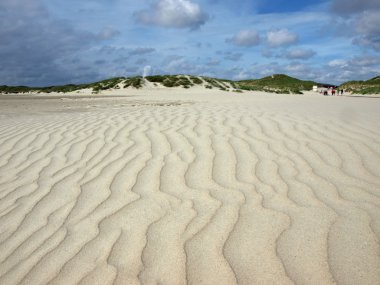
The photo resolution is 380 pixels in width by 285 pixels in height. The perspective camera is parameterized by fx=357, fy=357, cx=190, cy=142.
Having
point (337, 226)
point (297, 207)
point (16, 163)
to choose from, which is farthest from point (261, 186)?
point (16, 163)

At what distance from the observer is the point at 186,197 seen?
8.47 ft

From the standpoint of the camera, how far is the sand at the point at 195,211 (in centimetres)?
173

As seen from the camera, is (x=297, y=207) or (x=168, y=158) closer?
(x=297, y=207)

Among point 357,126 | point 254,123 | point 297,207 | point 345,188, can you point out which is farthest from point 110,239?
point 357,126

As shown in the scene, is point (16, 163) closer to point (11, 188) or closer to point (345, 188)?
point (11, 188)

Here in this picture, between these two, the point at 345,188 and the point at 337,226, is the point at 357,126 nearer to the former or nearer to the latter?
the point at 345,188

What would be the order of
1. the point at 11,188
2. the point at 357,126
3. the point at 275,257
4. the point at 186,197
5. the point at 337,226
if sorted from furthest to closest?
the point at 357,126, the point at 11,188, the point at 186,197, the point at 337,226, the point at 275,257

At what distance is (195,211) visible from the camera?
2342 millimetres

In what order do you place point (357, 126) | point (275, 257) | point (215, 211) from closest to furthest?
point (275, 257), point (215, 211), point (357, 126)

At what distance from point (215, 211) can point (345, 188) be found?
1.03 m

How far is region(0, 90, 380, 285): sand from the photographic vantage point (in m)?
1.73

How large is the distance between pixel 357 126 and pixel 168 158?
9.74ft

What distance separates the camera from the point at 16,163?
3811mm

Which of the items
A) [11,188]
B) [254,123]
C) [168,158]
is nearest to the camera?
[11,188]
